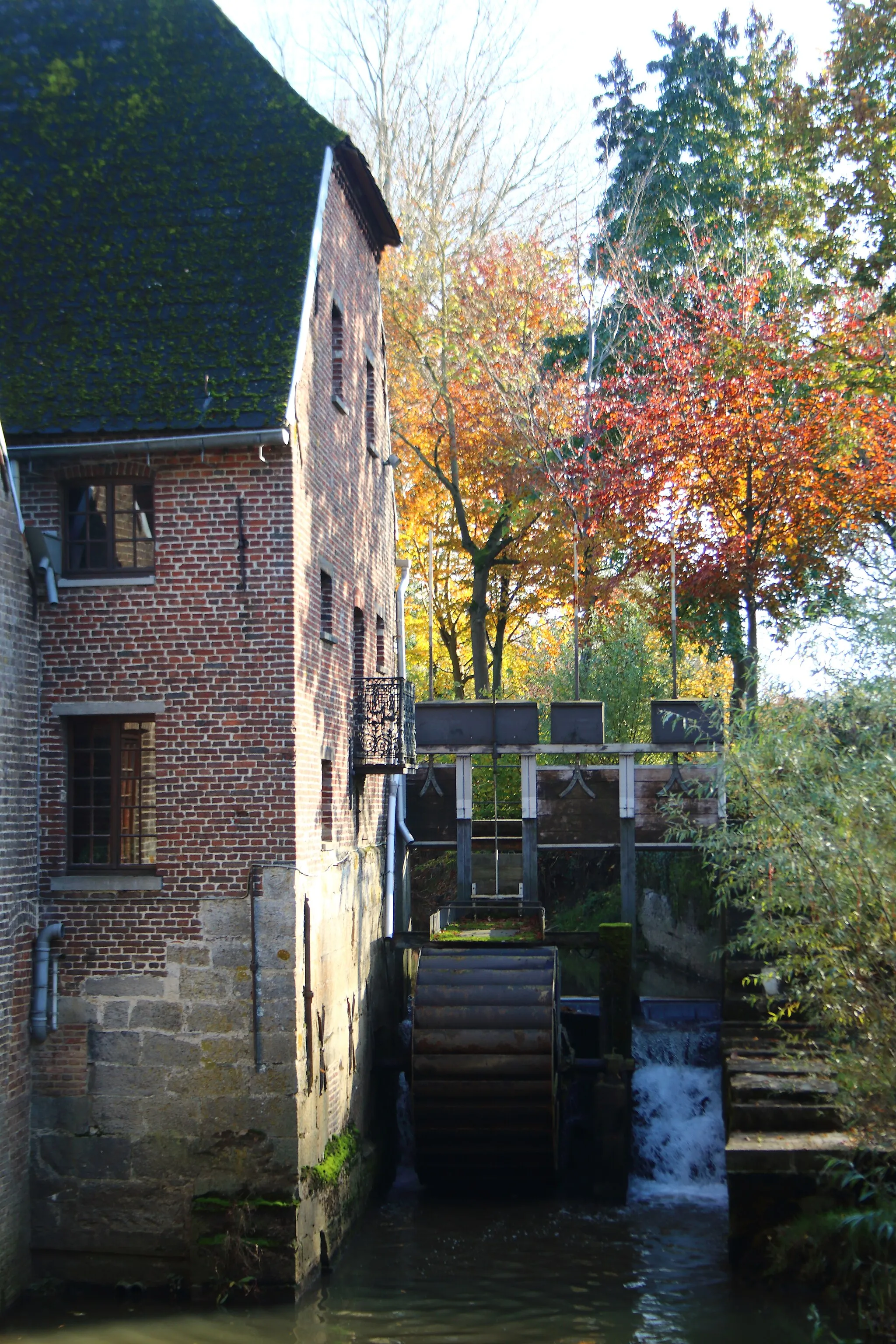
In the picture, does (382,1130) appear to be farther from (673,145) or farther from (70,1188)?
(673,145)

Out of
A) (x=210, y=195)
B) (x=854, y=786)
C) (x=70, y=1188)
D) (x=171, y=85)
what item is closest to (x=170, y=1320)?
(x=70, y=1188)

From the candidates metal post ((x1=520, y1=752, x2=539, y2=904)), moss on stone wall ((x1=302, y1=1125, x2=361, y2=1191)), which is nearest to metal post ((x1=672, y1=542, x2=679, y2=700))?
metal post ((x1=520, y1=752, x2=539, y2=904))

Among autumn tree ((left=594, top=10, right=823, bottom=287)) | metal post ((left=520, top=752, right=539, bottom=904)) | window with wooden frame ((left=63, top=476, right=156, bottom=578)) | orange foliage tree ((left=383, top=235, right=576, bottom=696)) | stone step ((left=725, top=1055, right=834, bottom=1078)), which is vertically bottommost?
stone step ((left=725, top=1055, right=834, bottom=1078))

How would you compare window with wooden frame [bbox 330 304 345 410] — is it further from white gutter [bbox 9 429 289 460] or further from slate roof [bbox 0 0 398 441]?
white gutter [bbox 9 429 289 460]

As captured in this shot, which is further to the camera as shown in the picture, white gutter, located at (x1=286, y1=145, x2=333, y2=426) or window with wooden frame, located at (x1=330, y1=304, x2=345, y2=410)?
window with wooden frame, located at (x1=330, y1=304, x2=345, y2=410)

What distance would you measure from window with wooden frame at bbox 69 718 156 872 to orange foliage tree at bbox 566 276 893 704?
34.0 ft

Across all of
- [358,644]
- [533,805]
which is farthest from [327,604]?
[533,805]

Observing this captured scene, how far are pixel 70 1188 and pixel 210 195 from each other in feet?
31.0

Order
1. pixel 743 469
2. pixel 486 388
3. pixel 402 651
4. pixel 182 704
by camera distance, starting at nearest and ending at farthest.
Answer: pixel 182 704 < pixel 402 651 < pixel 743 469 < pixel 486 388

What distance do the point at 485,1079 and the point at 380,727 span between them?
4055mm

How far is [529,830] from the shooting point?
17438mm

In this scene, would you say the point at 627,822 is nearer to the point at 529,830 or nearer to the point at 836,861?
the point at 529,830

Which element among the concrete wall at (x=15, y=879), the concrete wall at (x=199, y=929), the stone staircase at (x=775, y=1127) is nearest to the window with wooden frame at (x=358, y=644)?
the concrete wall at (x=199, y=929)

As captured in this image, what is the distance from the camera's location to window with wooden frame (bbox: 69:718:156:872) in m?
11.9
